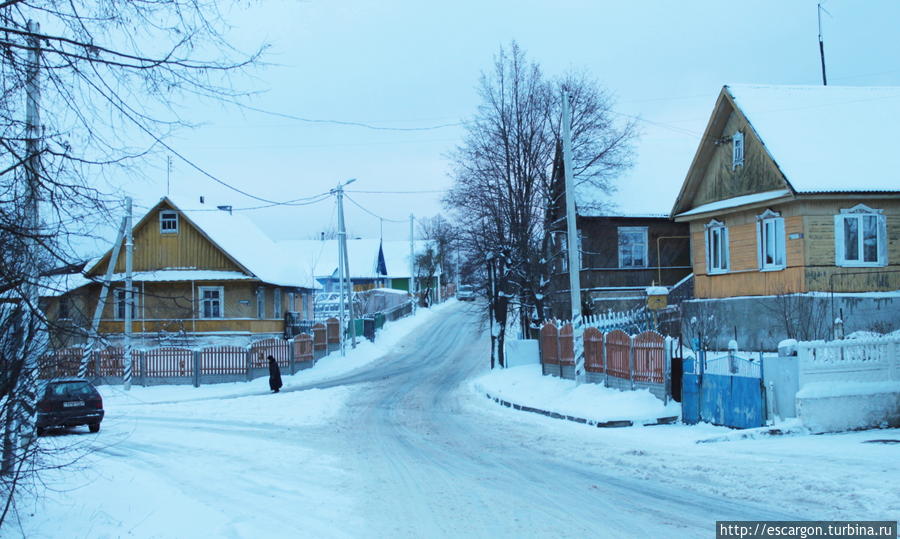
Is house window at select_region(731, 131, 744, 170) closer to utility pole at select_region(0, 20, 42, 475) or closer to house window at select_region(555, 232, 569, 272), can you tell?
house window at select_region(555, 232, 569, 272)

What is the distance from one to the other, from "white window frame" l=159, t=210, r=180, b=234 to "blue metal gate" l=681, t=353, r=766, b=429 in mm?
32104

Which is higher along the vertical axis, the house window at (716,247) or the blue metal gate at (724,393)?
the house window at (716,247)

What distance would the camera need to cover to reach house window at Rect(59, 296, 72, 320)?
7457 millimetres

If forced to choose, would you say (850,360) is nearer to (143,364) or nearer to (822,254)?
(822,254)

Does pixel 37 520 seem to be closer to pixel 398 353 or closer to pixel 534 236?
pixel 534 236

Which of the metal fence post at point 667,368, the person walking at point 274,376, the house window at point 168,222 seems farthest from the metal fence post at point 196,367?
the metal fence post at point 667,368

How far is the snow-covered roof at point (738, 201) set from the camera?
24.3 metres

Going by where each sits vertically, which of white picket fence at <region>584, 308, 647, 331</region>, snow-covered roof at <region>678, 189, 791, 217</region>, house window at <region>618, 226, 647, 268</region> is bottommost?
white picket fence at <region>584, 308, 647, 331</region>

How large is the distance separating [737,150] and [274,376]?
18544mm

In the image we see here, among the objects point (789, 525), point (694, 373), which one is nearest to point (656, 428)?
point (694, 373)

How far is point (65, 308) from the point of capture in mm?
7527

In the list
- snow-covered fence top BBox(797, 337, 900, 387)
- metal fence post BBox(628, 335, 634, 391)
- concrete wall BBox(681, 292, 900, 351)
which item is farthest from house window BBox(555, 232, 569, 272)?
snow-covered fence top BBox(797, 337, 900, 387)

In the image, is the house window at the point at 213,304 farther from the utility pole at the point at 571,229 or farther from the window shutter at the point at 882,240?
the window shutter at the point at 882,240

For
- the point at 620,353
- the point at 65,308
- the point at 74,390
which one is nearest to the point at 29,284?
the point at 65,308
